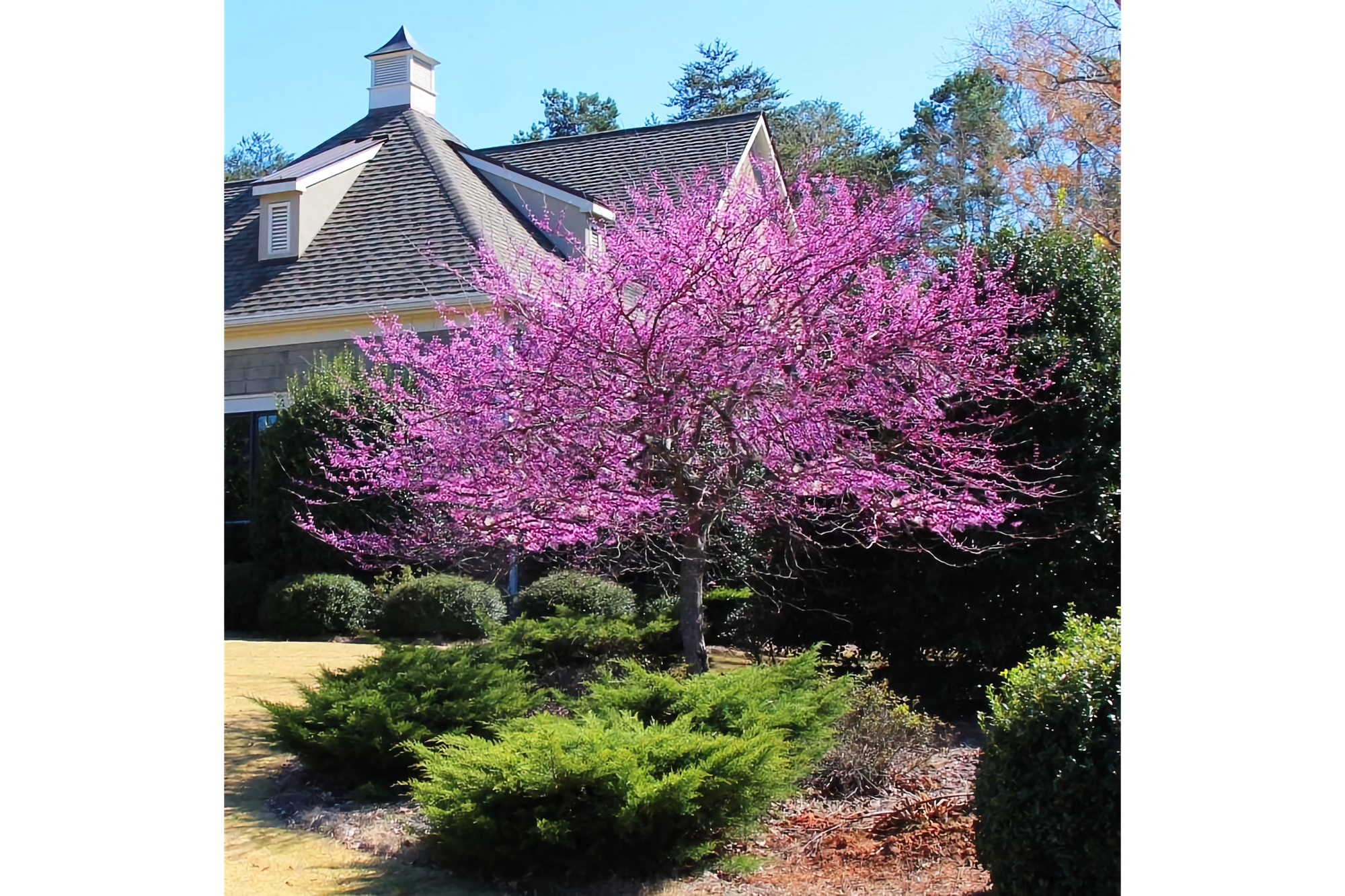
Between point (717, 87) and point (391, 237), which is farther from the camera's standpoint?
point (717, 87)

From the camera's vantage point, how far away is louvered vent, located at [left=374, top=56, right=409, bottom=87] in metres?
17.9

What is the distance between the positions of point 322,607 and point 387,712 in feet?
21.2

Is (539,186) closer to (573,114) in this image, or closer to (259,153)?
(573,114)

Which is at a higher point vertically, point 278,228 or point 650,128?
point 650,128

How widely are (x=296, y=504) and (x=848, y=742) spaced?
29.1 feet

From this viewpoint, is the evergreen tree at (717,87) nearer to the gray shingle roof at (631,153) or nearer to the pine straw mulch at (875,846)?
the gray shingle roof at (631,153)

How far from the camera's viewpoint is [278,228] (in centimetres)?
1570

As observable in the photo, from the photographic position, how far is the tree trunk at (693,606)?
7199mm

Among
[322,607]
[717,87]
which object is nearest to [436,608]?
[322,607]

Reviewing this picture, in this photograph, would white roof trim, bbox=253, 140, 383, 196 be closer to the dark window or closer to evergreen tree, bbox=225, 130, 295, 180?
the dark window

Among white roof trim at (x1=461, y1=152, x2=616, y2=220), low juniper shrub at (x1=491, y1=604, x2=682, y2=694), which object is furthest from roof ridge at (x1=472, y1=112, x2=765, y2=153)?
low juniper shrub at (x1=491, y1=604, x2=682, y2=694)

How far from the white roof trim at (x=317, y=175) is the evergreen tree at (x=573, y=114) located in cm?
2202

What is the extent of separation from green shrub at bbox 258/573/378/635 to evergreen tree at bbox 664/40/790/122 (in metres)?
27.1

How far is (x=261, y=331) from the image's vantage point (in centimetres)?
1458
